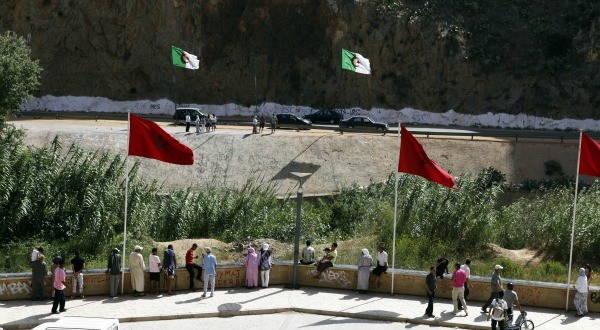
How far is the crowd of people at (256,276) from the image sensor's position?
2033cm

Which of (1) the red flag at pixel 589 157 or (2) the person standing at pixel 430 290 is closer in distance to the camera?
(2) the person standing at pixel 430 290

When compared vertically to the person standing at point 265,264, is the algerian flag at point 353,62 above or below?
above

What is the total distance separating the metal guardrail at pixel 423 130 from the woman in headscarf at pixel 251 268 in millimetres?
27495

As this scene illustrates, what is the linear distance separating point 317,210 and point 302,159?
9.16 meters

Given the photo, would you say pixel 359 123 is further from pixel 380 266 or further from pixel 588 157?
pixel 588 157

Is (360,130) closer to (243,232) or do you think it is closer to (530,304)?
(243,232)

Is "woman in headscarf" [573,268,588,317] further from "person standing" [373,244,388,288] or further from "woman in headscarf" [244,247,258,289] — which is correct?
"woman in headscarf" [244,247,258,289]

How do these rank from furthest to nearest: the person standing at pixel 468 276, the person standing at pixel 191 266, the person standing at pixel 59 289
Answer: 1. the person standing at pixel 191 266
2. the person standing at pixel 468 276
3. the person standing at pixel 59 289

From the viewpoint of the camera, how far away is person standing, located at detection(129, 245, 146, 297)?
2200 centimetres

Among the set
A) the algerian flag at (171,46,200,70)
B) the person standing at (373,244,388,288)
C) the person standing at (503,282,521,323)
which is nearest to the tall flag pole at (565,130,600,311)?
the person standing at (503,282,521,323)

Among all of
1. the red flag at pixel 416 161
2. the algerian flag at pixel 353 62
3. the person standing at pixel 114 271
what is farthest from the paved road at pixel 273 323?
the algerian flag at pixel 353 62

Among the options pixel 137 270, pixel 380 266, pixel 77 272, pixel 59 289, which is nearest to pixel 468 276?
pixel 380 266

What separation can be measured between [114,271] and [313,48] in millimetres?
41374

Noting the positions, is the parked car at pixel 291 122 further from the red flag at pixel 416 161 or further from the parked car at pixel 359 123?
the red flag at pixel 416 161
